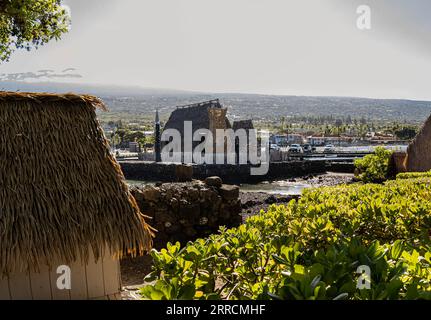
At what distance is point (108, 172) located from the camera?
546cm

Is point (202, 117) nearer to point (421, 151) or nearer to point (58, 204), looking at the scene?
point (421, 151)

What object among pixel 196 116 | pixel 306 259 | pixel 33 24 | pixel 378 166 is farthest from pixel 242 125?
pixel 306 259

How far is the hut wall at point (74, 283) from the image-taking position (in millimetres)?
4836

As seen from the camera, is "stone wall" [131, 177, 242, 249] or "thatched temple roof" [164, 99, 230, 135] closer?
"stone wall" [131, 177, 242, 249]

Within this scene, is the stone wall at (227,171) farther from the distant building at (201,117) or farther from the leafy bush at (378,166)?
the leafy bush at (378,166)

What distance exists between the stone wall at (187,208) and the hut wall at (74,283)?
193 inches

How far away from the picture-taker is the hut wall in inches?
190

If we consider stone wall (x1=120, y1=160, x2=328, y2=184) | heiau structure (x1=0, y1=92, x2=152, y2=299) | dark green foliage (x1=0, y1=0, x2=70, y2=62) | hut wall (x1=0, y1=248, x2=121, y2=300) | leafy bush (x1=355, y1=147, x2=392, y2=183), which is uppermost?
dark green foliage (x1=0, y1=0, x2=70, y2=62)

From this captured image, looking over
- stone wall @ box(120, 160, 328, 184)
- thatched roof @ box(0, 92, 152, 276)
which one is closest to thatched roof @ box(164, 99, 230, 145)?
stone wall @ box(120, 160, 328, 184)

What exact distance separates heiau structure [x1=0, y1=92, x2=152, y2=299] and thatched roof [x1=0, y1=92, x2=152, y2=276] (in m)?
0.01

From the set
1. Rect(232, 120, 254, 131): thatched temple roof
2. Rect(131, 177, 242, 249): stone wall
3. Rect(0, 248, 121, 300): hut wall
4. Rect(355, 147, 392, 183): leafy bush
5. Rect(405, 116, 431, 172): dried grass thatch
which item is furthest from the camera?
Rect(232, 120, 254, 131): thatched temple roof

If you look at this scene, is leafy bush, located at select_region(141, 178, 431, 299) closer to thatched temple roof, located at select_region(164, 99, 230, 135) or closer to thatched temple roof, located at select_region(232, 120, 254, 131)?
thatched temple roof, located at select_region(164, 99, 230, 135)
